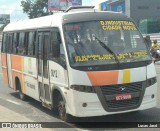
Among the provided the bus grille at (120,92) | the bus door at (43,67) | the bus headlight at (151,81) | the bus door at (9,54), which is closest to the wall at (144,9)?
the bus door at (9,54)

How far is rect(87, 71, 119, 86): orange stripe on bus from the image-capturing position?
8531mm

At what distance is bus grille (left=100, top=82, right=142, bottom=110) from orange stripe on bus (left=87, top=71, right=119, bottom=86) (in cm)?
10

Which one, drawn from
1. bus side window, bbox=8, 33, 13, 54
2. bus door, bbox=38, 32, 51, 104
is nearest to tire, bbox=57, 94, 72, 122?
bus door, bbox=38, 32, 51, 104

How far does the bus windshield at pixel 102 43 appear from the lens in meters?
8.85

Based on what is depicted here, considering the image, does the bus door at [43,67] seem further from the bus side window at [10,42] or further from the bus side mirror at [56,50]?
the bus side window at [10,42]

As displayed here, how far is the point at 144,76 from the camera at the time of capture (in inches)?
352

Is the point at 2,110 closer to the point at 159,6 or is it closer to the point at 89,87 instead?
the point at 89,87

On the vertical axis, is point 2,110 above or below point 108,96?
below

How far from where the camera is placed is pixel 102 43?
909 centimetres

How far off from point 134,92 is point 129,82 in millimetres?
238

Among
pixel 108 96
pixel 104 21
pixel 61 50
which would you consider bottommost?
pixel 108 96

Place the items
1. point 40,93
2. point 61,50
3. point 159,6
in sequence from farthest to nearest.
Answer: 1. point 159,6
2. point 40,93
3. point 61,50

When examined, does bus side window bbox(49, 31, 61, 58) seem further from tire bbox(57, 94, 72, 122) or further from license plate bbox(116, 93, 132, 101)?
license plate bbox(116, 93, 132, 101)

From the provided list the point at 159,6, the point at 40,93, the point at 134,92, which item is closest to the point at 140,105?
the point at 134,92
